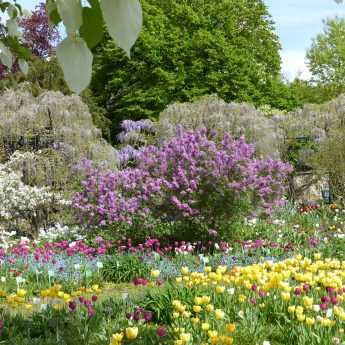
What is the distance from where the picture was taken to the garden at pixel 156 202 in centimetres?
399

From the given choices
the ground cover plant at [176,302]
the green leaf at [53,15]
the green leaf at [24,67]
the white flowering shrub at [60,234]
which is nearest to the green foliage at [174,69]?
the white flowering shrub at [60,234]

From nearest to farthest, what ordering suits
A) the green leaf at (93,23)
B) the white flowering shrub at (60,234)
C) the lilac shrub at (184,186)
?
the green leaf at (93,23) < the lilac shrub at (184,186) < the white flowering shrub at (60,234)

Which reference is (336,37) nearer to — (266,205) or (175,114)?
(175,114)

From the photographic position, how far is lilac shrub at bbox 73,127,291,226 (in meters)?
8.88

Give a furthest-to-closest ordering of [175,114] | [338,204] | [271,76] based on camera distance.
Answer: [271,76], [175,114], [338,204]

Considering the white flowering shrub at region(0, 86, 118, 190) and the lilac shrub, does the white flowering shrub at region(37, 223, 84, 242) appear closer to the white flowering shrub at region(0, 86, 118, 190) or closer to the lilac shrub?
the lilac shrub

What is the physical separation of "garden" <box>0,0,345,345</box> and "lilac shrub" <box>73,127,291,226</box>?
0.9 inches

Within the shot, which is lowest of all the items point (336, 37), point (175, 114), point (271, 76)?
point (175, 114)

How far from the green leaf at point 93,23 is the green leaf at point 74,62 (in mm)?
120

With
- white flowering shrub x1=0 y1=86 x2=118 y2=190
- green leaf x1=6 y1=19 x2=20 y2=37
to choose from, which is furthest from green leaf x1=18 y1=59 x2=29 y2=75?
white flowering shrub x1=0 y1=86 x2=118 y2=190

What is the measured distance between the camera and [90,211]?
9859 millimetres

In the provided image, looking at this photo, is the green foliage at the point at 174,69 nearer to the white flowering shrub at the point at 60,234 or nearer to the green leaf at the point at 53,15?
the white flowering shrub at the point at 60,234

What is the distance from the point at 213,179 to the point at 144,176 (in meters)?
1.41

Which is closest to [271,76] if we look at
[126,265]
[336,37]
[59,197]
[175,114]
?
[336,37]
